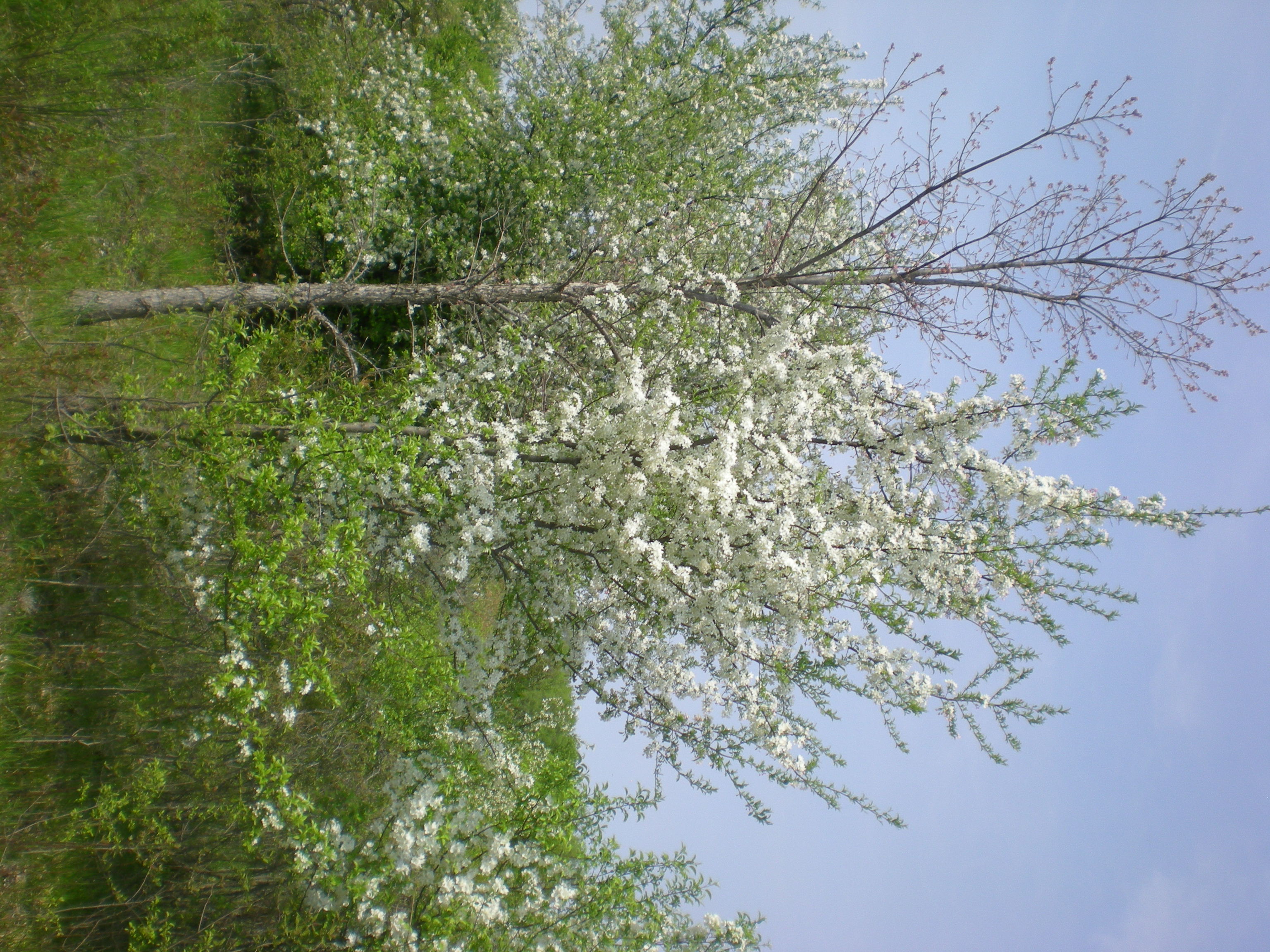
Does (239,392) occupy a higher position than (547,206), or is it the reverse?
(547,206)

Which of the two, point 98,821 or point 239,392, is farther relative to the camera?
point 98,821

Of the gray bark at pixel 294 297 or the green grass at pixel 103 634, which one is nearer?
the green grass at pixel 103 634

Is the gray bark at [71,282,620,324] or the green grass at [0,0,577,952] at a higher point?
the gray bark at [71,282,620,324]

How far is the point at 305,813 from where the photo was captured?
249 inches

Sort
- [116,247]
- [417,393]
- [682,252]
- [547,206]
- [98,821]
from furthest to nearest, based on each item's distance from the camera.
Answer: [547,206] → [682,252] → [116,247] → [417,393] → [98,821]

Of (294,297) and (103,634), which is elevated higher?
(294,297)

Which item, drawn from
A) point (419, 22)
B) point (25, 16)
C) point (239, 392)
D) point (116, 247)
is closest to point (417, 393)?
point (239, 392)

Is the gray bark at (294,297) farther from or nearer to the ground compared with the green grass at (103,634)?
farther from the ground

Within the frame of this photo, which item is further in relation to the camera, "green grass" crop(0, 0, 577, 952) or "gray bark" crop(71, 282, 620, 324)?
"gray bark" crop(71, 282, 620, 324)

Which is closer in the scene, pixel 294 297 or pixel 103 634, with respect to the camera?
pixel 103 634

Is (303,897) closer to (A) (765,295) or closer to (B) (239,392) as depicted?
(B) (239,392)

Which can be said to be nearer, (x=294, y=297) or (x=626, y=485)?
(x=626, y=485)

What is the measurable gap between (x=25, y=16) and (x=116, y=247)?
2135 mm

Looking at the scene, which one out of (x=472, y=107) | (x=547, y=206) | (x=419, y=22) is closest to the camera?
(x=547, y=206)
